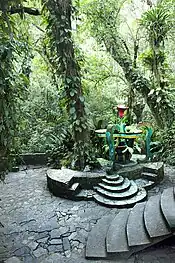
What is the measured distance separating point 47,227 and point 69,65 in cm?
332

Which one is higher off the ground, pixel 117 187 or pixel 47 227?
pixel 117 187

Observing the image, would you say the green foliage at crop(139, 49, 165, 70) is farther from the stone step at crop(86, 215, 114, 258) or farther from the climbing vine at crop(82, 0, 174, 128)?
the stone step at crop(86, 215, 114, 258)

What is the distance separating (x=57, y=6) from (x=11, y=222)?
13.9ft

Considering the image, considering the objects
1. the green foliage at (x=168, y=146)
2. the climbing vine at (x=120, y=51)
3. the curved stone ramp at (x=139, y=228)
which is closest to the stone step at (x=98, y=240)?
the curved stone ramp at (x=139, y=228)

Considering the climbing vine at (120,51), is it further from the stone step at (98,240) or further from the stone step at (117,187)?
the stone step at (98,240)

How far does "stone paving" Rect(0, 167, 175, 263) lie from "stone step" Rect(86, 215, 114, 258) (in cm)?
8

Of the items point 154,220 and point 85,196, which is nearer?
point 154,220

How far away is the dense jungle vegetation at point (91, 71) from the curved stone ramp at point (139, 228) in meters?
2.11

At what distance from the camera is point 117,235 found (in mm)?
3074

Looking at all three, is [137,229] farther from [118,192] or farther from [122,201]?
[118,192]

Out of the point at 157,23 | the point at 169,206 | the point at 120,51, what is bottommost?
the point at 169,206

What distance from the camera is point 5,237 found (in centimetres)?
329

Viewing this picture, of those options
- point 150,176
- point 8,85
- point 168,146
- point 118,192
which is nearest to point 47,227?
point 118,192

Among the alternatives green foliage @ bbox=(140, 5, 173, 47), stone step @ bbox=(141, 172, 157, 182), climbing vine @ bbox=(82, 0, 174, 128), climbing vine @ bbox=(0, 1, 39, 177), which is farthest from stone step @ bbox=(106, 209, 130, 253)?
green foliage @ bbox=(140, 5, 173, 47)
